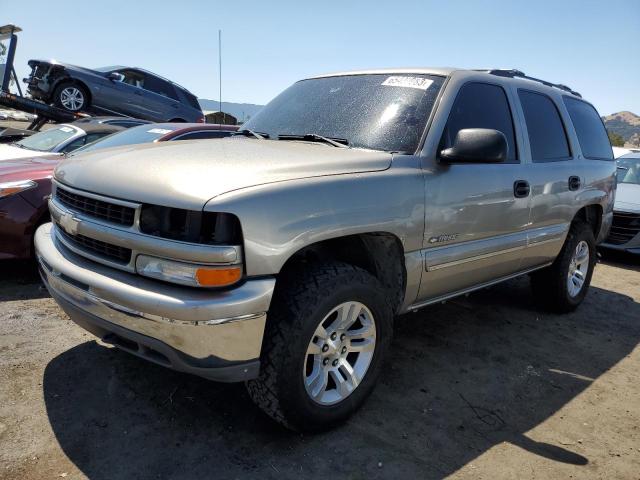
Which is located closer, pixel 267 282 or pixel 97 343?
pixel 267 282

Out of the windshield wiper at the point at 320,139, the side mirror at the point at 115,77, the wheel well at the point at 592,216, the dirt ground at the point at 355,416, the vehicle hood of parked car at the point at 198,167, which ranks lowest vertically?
the dirt ground at the point at 355,416

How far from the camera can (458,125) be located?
3154 millimetres

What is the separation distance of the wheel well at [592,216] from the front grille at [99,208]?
12.3 feet

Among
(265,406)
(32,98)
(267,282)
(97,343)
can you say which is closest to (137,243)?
(267,282)

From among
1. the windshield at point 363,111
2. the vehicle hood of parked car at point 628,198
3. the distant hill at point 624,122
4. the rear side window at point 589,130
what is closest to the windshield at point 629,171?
the vehicle hood of parked car at point 628,198

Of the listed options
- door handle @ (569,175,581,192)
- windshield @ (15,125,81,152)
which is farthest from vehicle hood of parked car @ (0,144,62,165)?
door handle @ (569,175,581,192)

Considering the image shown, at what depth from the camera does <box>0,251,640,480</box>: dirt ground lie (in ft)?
7.50

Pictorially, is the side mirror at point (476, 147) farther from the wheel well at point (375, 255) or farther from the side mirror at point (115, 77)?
the side mirror at point (115, 77)

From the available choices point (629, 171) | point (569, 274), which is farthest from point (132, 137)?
point (629, 171)

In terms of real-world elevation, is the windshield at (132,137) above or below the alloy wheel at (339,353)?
above

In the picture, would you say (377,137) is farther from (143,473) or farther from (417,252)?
(143,473)

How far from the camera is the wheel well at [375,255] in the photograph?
2.65 meters

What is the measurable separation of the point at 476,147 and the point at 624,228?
18.3ft

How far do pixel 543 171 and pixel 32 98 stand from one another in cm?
1073
